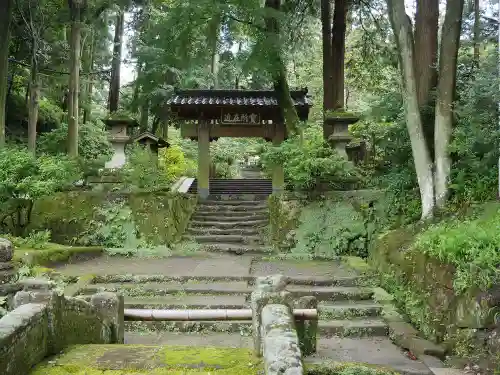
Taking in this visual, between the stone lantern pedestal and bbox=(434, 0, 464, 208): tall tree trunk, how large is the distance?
509cm

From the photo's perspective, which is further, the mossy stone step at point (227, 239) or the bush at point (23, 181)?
the mossy stone step at point (227, 239)

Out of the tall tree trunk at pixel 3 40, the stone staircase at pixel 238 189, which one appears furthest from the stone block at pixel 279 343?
the stone staircase at pixel 238 189

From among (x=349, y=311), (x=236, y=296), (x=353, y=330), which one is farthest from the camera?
(x=236, y=296)

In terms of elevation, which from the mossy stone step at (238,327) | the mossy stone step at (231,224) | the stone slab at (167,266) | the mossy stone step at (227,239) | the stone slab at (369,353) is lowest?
the stone slab at (369,353)

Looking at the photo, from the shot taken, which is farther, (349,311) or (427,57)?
(427,57)

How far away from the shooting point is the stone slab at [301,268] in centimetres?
873

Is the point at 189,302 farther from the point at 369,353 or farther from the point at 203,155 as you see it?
the point at 203,155

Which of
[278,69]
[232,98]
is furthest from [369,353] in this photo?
[232,98]

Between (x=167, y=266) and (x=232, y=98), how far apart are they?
9110 mm

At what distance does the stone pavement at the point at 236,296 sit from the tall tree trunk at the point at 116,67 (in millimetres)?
11052

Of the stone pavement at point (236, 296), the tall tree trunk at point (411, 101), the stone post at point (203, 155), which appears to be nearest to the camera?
the stone pavement at point (236, 296)

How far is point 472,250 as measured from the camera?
5.00m

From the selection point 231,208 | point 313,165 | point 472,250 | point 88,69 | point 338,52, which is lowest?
point 472,250

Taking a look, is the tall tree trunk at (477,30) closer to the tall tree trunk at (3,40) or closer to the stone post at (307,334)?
the stone post at (307,334)
